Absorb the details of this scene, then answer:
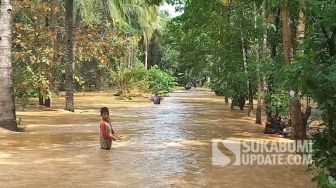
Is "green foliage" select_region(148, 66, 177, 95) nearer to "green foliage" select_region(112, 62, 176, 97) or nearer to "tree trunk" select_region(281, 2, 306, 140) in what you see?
"green foliage" select_region(112, 62, 176, 97)

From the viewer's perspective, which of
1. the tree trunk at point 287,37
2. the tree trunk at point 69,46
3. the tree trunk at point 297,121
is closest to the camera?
the tree trunk at point 287,37

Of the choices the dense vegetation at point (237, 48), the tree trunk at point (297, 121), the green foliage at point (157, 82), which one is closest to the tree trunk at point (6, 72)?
the dense vegetation at point (237, 48)

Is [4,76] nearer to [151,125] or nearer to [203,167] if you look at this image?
→ [151,125]

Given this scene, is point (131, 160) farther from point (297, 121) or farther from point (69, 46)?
point (69, 46)

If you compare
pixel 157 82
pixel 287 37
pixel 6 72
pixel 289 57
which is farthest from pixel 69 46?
pixel 157 82

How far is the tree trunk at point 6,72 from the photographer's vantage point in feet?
49.0

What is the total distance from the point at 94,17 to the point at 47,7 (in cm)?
1239

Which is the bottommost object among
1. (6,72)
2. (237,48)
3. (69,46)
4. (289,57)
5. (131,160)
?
(131,160)

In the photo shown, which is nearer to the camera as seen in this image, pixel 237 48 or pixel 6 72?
pixel 6 72

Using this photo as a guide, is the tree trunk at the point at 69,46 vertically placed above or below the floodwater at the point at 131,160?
above

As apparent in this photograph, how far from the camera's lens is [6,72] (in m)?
15.2

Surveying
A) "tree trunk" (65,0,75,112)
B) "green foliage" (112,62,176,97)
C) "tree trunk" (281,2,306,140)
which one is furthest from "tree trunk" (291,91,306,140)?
"green foliage" (112,62,176,97)

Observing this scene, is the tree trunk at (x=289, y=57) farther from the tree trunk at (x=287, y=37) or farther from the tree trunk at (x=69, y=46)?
the tree trunk at (x=69, y=46)

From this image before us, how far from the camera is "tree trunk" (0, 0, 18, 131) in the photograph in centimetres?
1495
